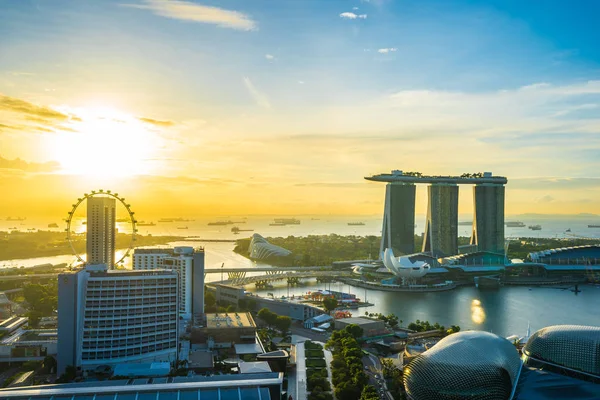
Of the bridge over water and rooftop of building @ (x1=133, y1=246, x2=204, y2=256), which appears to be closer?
rooftop of building @ (x1=133, y1=246, x2=204, y2=256)

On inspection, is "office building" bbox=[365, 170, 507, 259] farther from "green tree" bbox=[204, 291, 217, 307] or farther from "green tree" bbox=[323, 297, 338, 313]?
"green tree" bbox=[204, 291, 217, 307]

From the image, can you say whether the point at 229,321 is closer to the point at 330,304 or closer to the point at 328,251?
the point at 330,304

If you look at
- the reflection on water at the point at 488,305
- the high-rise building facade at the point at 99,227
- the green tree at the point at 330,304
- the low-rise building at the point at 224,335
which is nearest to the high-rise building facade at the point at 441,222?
the reflection on water at the point at 488,305

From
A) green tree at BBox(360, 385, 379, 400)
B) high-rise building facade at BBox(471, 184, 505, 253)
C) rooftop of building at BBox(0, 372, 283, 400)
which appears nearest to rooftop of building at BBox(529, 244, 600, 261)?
high-rise building facade at BBox(471, 184, 505, 253)

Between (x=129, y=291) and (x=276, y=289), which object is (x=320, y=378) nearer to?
(x=129, y=291)

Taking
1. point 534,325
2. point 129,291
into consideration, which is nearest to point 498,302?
point 534,325

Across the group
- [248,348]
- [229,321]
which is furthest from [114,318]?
[229,321]

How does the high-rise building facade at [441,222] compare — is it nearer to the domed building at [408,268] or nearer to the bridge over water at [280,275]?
the bridge over water at [280,275]
